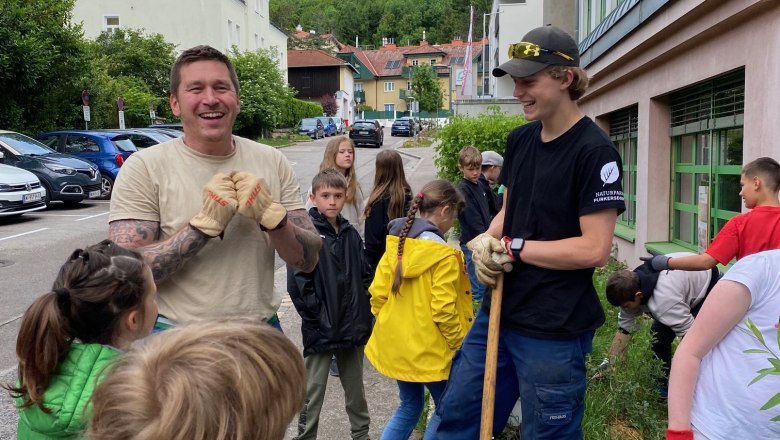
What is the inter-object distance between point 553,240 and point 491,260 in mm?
249

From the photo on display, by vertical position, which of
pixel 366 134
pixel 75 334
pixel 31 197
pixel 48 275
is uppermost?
pixel 366 134

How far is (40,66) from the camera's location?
18.8 metres

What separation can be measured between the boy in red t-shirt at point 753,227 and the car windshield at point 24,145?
47.9ft

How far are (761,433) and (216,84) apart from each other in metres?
2.17

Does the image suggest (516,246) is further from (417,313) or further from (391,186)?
(391,186)

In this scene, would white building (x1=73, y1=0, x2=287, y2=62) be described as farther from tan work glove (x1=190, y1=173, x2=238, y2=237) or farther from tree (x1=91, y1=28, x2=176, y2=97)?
tan work glove (x1=190, y1=173, x2=238, y2=237)

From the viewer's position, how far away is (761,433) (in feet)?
6.91

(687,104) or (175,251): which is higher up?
(687,104)

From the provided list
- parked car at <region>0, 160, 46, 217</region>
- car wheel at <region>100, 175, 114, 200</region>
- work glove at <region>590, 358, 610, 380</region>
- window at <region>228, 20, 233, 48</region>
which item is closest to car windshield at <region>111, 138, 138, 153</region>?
car wheel at <region>100, 175, 114, 200</region>

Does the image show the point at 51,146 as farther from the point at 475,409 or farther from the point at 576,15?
the point at 475,409

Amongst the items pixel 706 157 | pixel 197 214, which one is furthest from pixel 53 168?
pixel 197 214

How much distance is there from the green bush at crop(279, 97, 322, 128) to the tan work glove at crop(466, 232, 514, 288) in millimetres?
37637

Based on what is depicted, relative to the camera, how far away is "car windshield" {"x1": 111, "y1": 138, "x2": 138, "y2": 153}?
17094 mm

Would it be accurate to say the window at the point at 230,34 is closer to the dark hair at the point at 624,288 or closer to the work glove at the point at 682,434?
the dark hair at the point at 624,288
